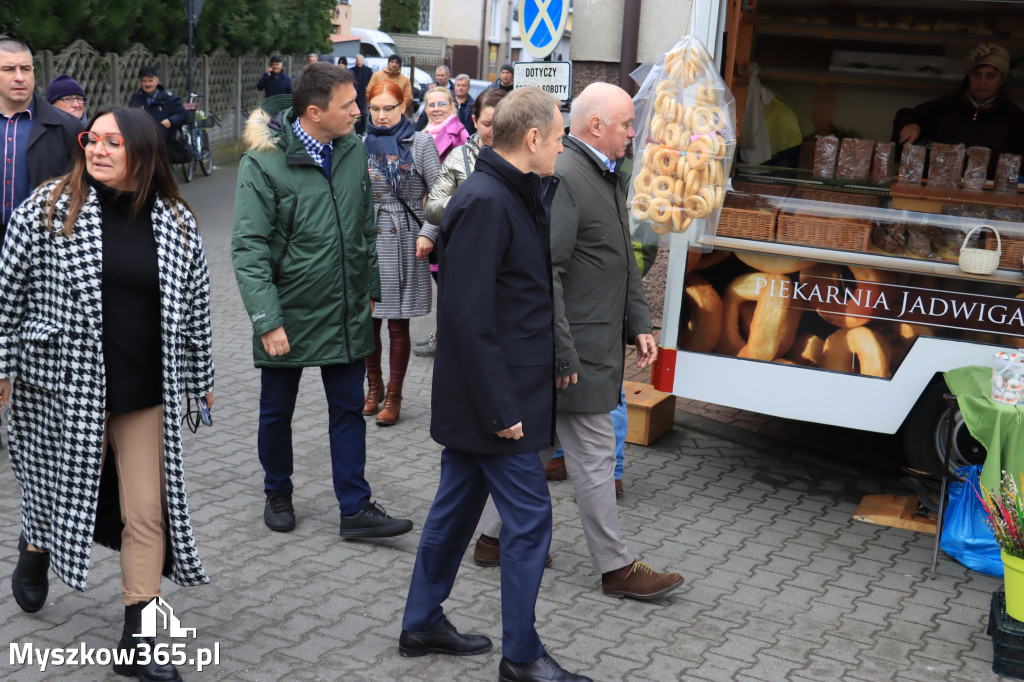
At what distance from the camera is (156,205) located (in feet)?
11.3

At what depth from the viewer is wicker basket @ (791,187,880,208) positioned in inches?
218

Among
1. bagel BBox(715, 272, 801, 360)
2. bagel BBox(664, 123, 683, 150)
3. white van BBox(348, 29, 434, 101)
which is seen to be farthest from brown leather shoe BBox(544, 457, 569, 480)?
white van BBox(348, 29, 434, 101)

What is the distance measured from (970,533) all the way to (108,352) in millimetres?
3575

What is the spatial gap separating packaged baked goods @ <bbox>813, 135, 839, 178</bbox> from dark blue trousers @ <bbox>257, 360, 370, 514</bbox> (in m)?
3.05

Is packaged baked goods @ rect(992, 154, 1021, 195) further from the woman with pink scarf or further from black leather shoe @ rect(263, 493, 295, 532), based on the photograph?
black leather shoe @ rect(263, 493, 295, 532)

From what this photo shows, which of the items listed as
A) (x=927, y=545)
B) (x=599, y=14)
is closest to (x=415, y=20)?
(x=599, y=14)

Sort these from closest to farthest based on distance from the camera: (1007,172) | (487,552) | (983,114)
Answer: (487,552) → (1007,172) → (983,114)

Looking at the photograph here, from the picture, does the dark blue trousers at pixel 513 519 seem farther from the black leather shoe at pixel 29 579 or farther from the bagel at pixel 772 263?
the bagel at pixel 772 263

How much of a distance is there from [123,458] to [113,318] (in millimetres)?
443

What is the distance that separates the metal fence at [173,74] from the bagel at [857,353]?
25.5ft

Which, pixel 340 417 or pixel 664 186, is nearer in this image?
pixel 340 417

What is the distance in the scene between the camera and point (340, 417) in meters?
4.61

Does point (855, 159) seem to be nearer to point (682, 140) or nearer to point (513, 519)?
point (682, 140)

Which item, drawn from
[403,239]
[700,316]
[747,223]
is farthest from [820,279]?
[403,239]
